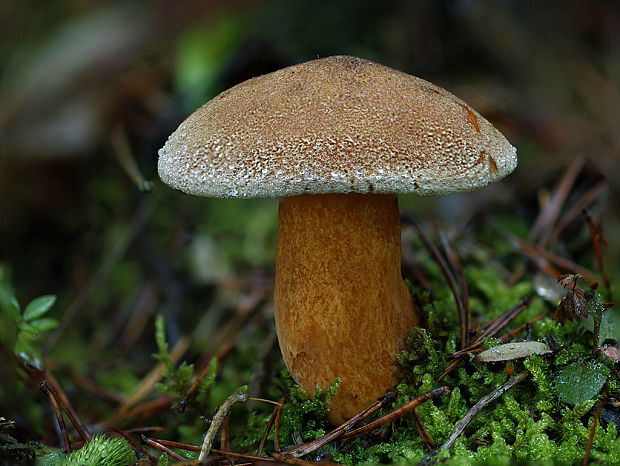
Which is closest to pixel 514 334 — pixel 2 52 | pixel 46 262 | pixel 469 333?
pixel 469 333

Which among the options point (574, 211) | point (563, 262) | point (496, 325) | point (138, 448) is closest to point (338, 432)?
point (138, 448)

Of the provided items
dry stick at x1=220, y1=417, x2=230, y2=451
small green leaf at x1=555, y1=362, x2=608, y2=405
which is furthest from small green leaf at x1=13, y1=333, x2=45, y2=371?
small green leaf at x1=555, y1=362, x2=608, y2=405

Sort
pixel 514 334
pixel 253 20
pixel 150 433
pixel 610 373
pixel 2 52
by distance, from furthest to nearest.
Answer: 1. pixel 2 52
2. pixel 253 20
3. pixel 150 433
4. pixel 514 334
5. pixel 610 373

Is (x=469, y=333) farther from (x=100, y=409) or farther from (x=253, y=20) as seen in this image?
(x=253, y=20)

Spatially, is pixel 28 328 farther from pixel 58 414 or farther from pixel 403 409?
pixel 403 409

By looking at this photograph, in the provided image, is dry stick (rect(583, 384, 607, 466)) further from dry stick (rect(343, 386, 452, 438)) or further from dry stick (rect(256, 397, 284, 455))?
dry stick (rect(256, 397, 284, 455))

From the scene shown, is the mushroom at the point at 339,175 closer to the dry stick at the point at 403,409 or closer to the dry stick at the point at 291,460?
the dry stick at the point at 403,409
